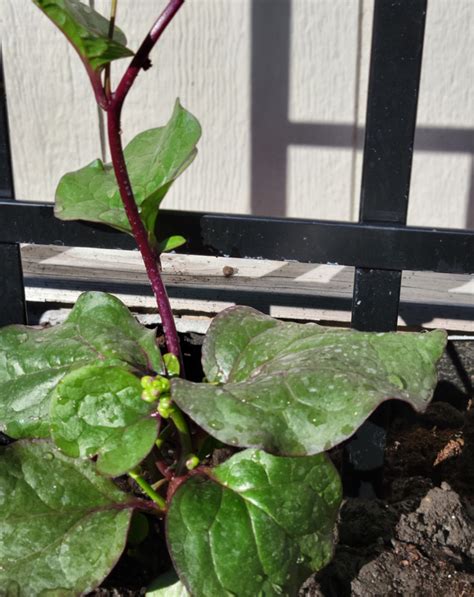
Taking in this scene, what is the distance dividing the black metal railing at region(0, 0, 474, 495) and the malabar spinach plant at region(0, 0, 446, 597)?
153 mm

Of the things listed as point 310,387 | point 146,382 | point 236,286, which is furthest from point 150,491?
point 236,286

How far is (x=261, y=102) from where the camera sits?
64.4 inches

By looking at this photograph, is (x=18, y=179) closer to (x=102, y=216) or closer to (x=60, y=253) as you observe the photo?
(x=60, y=253)

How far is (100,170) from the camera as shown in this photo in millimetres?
1116

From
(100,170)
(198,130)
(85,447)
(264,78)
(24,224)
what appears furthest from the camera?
(264,78)

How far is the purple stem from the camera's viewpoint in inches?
32.6

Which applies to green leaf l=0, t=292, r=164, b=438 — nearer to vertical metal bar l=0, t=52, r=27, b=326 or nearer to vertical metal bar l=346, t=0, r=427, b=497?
vertical metal bar l=0, t=52, r=27, b=326

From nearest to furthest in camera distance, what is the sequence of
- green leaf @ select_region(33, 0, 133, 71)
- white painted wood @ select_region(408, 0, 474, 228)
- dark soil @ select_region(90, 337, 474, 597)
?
green leaf @ select_region(33, 0, 133, 71) < dark soil @ select_region(90, 337, 474, 597) < white painted wood @ select_region(408, 0, 474, 228)

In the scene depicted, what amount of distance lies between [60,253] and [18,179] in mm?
194

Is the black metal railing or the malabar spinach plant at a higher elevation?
the black metal railing

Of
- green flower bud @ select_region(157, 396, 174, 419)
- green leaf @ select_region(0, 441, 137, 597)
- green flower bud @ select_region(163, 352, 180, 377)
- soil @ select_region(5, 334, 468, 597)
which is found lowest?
soil @ select_region(5, 334, 468, 597)

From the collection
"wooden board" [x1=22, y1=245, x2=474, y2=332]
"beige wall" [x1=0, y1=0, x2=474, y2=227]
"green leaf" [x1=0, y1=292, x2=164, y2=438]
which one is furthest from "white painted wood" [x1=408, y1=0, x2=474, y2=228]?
"green leaf" [x1=0, y1=292, x2=164, y2=438]

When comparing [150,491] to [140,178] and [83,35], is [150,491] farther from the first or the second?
[83,35]

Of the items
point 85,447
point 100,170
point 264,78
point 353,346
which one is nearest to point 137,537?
point 85,447
